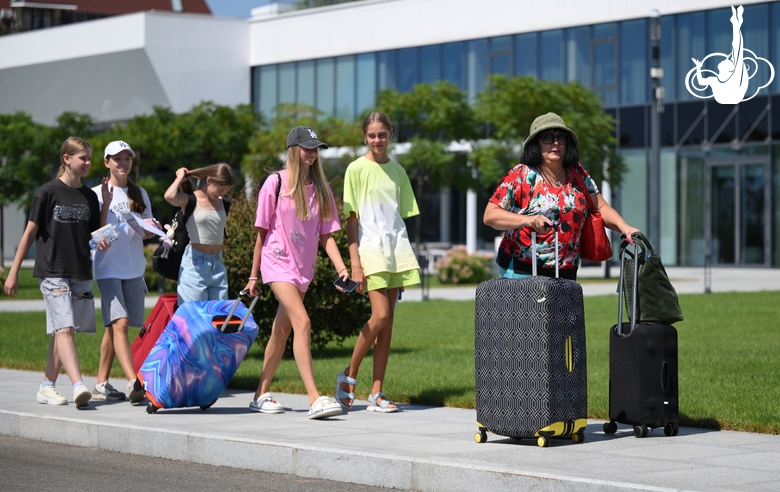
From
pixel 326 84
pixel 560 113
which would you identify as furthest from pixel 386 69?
pixel 560 113

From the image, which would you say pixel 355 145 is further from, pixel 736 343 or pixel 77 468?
pixel 77 468

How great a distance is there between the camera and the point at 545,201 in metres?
7.29

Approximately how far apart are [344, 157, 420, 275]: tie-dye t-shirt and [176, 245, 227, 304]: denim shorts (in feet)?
4.74

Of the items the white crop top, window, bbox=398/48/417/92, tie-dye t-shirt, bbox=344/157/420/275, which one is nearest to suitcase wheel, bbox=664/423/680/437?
tie-dye t-shirt, bbox=344/157/420/275

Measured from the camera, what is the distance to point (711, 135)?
40.1 meters

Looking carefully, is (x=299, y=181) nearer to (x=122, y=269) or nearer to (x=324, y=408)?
(x=324, y=408)

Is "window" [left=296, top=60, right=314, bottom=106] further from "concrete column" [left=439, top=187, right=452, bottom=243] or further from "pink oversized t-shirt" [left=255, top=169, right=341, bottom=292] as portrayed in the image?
"pink oversized t-shirt" [left=255, top=169, right=341, bottom=292]

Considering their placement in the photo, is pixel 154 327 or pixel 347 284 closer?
pixel 347 284

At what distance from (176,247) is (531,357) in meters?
3.58

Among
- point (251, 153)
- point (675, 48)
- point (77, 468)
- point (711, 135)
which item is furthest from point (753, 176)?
point (77, 468)

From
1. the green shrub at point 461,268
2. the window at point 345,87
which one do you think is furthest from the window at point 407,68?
the green shrub at point 461,268

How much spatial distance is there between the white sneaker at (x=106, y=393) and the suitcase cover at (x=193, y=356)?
36.6 inches

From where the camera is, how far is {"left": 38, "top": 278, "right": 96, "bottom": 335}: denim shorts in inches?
353

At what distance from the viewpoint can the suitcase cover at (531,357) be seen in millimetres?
6863
